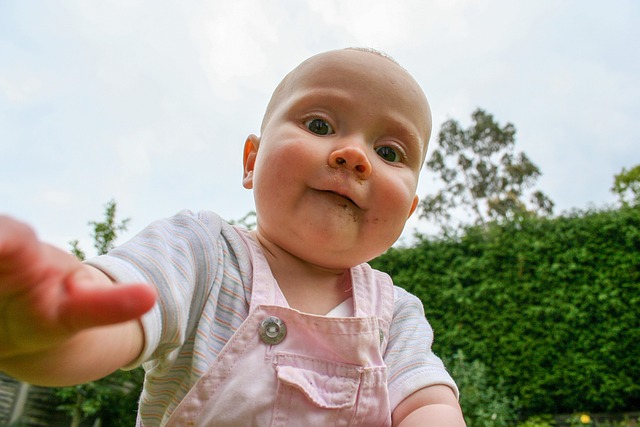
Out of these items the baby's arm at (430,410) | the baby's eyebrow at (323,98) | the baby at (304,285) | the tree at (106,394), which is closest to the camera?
the baby at (304,285)

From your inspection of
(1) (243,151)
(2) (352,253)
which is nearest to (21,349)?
(2) (352,253)

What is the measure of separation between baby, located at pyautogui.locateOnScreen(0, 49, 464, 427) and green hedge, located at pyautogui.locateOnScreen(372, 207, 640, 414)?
6.26 metres

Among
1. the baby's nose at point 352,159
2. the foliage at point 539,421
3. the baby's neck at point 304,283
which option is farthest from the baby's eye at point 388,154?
the foliage at point 539,421

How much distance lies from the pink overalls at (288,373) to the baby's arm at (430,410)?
0.05 meters

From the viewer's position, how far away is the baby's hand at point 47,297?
608 mm

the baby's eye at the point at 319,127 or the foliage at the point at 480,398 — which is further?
the foliage at the point at 480,398

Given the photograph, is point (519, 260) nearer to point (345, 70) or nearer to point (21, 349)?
Answer: point (345, 70)

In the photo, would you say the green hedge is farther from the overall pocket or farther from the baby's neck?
the overall pocket

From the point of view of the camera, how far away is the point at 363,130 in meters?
1.47

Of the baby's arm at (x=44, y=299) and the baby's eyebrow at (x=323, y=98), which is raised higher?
the baby's eyebrow at (x=323, y=98)

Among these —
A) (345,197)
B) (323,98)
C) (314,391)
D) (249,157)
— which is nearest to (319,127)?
(323,98)

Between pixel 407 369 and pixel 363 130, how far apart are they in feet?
2.29

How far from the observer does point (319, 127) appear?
1483mm

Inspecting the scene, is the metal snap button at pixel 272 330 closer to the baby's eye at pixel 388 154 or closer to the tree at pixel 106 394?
the baby's eye at pixel 388 154
